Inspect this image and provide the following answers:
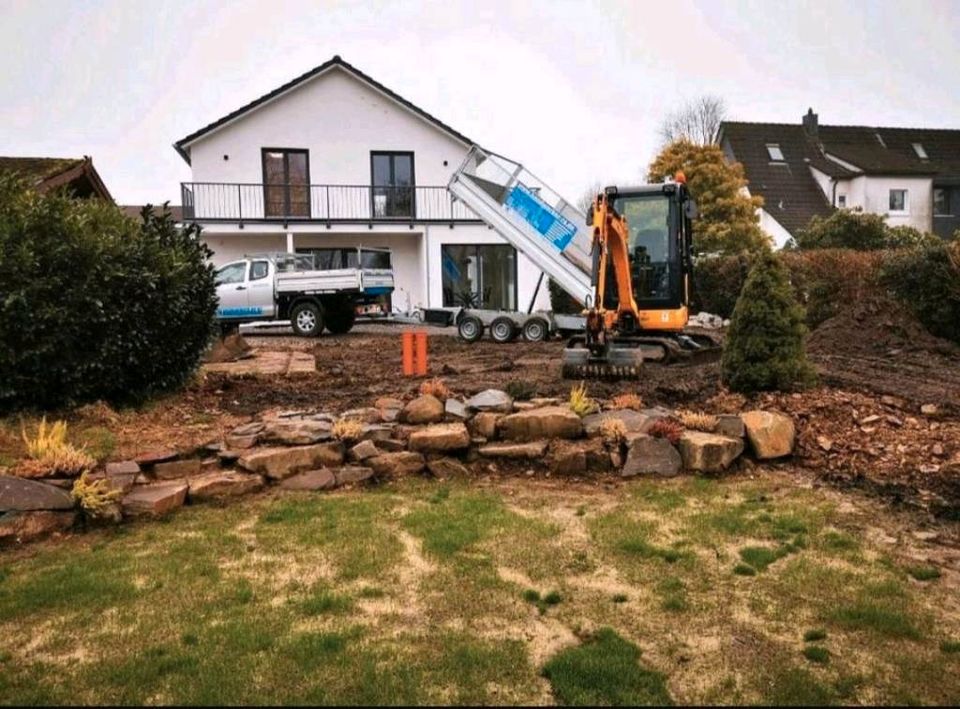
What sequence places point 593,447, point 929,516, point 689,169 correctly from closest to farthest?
1. point 929,516
2. point 593,447
3. point 689,169

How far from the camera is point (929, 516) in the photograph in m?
5.56

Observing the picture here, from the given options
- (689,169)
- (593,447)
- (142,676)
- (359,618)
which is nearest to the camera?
(142,676)

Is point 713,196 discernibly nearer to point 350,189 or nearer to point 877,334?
point 350,189

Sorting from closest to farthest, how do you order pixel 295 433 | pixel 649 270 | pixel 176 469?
pixel 176 469 → pixel 295 433 → pixel 649 270

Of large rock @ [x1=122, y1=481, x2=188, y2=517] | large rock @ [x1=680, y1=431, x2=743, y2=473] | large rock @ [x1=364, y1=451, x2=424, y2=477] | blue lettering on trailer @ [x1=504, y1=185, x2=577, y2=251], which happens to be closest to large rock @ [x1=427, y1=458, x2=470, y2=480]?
large rock @ [x1=364, y1=451, x2=424, y2=477]

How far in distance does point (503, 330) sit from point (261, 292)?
22.0 ft

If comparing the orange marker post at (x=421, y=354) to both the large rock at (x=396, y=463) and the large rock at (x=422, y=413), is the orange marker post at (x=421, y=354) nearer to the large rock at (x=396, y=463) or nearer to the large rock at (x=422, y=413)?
the large rock at (x=422, y=413)

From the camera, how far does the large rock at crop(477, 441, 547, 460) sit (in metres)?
7.07

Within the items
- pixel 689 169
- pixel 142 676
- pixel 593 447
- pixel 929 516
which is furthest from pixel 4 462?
pixel 689 169

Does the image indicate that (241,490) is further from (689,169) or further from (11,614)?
(689,169)

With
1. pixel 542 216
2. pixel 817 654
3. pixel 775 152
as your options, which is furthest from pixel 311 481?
pixel 775 152

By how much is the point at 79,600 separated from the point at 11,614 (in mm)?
329

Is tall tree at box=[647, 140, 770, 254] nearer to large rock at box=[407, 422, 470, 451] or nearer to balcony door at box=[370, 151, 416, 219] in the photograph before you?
balcony door at box=[370, 151, 416, 219]

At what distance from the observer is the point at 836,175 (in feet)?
132
